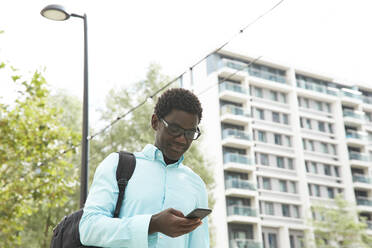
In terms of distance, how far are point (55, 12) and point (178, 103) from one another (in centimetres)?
617

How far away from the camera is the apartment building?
37156 millimetres

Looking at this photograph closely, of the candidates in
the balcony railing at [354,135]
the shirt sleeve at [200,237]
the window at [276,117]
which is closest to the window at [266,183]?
the window at [276,117]

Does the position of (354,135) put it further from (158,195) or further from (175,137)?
(158,195)

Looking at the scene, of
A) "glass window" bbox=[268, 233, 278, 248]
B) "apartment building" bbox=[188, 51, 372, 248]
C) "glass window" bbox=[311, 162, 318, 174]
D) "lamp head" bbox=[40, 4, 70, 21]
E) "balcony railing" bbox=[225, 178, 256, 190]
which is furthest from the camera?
"glass window" bbox=[311, 162, 318, 174]

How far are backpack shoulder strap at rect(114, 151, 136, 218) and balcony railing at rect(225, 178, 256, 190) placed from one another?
3525cm

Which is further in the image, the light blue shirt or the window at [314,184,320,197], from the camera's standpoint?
the window at [314,184,320,197]

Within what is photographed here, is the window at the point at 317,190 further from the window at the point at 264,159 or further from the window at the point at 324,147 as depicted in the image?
the window at the point at 264,159

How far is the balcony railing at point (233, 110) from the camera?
39594 mm

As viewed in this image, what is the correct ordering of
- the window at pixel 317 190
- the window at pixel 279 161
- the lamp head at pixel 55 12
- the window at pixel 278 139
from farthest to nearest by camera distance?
the window at pixel 278 139, the window at pixel 317 190, the window at pixel 279 161, the lamp head at pixel 55 12

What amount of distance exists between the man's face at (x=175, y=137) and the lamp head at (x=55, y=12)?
20.1 feet

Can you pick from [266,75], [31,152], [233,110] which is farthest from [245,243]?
[31,152]

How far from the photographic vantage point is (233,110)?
3991 cm

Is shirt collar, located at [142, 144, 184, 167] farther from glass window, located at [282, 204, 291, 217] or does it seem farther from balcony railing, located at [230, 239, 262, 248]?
glass window, located at [282, 204, 291, 217]

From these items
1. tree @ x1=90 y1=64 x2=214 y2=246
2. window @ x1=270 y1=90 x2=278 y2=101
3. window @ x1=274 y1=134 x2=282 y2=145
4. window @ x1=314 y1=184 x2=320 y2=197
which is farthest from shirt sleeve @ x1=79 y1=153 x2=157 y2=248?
window @ x1=270 y1=90 x2=278 y2=101
